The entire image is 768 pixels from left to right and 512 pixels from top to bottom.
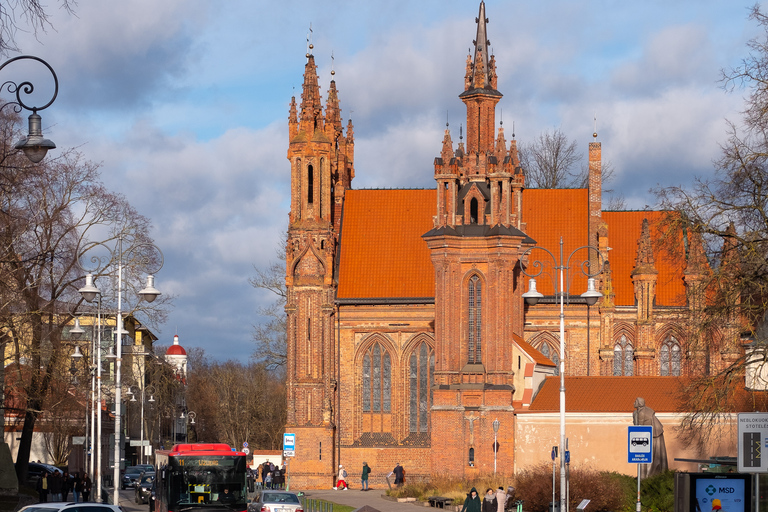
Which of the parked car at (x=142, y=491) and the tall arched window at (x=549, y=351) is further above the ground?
the tall arched window at (x=549, y=351)

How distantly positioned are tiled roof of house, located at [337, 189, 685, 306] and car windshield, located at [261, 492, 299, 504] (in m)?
27.9

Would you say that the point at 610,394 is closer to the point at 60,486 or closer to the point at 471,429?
the point at 471,429

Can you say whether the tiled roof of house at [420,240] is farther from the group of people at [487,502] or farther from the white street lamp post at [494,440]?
the group of people at [487,502]

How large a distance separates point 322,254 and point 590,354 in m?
14.3

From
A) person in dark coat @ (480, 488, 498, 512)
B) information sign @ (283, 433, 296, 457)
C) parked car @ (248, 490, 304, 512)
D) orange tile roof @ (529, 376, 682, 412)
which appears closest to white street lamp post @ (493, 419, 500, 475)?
orange tile roof @ (529, 376, 682, 412)

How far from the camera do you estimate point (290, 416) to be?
193ft

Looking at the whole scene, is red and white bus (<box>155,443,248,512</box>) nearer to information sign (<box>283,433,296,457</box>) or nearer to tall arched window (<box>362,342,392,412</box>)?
information sign (<box>283,433,296,457</box>)

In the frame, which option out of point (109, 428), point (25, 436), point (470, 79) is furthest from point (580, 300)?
point (109, 428)

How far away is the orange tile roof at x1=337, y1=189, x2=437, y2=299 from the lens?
Answer: 61.9 m

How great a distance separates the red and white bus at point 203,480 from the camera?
99.6ft

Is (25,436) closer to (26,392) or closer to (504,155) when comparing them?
(26,392)

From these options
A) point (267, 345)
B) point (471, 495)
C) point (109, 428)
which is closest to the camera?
point (471, 495)

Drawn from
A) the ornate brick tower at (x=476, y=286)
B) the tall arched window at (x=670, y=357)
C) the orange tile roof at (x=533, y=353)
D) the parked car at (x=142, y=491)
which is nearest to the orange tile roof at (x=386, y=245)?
the orange tile roof at (x=533, y=353)

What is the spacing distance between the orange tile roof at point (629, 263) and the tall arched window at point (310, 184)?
52.9 feet
